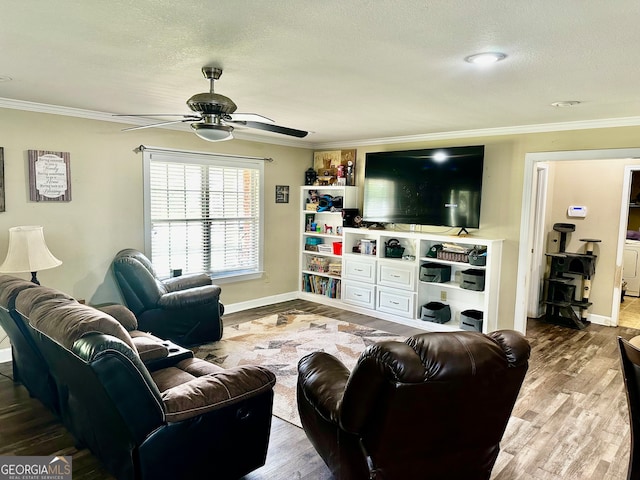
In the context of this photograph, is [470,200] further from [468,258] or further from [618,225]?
[618,225]

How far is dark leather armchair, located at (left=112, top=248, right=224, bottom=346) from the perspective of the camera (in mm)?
4207

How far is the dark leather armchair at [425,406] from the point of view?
170cm

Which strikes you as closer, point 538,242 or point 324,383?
point 324,383

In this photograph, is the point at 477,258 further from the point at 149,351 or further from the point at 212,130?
the point at 149,351

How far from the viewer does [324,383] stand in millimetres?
2291

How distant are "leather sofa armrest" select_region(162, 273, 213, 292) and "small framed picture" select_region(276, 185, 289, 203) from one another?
189cm

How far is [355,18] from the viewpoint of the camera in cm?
191

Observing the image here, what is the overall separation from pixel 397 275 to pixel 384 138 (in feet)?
6.13

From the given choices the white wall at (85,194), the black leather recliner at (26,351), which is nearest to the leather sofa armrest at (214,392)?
the black leather recliner at (26,351)

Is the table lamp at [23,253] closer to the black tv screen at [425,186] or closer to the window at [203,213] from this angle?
the window at [203,213]

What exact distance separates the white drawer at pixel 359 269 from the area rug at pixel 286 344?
727mm

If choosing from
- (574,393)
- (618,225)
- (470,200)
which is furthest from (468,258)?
(618,225)

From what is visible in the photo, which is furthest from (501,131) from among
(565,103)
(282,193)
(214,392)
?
(214,392)

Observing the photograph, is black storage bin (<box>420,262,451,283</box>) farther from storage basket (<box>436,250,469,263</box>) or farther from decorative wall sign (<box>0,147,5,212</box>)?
decorative wall sign (<box>0,147,5,212</box>)
